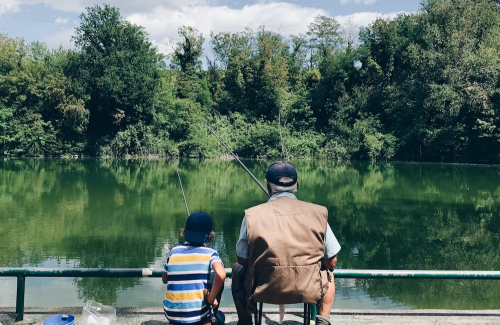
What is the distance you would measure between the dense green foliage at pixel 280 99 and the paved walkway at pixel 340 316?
28.0m

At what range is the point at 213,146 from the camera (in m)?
36.0

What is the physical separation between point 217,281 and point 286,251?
0.49m

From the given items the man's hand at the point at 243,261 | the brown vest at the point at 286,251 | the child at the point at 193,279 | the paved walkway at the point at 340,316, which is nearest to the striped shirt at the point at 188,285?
the child at the point at 193,279

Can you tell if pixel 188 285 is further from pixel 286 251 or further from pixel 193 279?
pixel 286 251

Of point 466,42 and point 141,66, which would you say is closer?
point 466,42

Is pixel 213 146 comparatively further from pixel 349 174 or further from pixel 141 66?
pixel 349 174

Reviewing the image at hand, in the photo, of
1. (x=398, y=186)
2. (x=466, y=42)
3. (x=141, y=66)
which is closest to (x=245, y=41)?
(x=141, y=66)

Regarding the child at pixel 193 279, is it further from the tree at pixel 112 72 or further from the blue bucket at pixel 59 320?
the tree at pixel 112 72

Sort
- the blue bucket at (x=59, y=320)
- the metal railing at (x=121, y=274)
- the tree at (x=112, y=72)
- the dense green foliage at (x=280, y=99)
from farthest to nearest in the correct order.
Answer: the tree at (x=112, y=72) → the dense green foliage at (x=280, y=99) → the metal railing at (x=121, y=274) → the blue bucket at (x=59, y=320)

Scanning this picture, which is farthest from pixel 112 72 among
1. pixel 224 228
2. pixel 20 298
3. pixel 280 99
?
pixel 20 298

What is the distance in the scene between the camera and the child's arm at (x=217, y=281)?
2549 millimetres

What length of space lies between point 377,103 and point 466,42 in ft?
27.5

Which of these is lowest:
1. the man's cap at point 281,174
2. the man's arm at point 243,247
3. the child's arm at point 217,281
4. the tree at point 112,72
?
the child's arm at point 217,281

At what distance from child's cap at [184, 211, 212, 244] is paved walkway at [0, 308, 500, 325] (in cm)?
100
